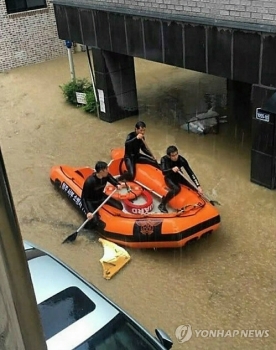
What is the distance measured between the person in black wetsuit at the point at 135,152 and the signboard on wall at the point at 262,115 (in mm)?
1951

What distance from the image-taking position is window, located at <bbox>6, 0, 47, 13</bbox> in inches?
674

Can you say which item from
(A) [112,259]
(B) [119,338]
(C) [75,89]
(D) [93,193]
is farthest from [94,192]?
(C) [75,89]

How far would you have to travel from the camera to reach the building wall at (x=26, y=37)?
56.5ft

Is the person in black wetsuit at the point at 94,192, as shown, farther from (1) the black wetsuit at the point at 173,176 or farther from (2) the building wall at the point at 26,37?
(2) the building wall at the point at 26,37

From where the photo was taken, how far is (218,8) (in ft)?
26.8

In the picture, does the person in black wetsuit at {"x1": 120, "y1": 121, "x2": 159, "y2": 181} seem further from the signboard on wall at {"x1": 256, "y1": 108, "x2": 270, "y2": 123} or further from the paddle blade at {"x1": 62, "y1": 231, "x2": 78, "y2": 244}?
the signboard on wall at {"x1": 256, "y1": 108, "x2": 270, "y2": 123}

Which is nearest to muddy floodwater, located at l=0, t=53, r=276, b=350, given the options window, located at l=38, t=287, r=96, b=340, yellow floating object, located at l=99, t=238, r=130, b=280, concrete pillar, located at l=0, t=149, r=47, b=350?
yellow floating object, located at l=99, t=238, r=130, b=280

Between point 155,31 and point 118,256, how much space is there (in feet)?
16.3

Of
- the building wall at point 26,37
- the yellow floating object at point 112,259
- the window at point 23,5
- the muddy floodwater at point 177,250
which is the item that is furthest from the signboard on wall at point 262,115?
the window at point 23,5

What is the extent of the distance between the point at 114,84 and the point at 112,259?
6229 mm

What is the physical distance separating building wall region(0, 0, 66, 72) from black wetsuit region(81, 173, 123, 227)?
11.9 metres

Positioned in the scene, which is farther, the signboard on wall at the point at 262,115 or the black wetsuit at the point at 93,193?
the signboard on wall at the point at 262,115

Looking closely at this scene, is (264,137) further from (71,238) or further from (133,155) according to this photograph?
(71,238)

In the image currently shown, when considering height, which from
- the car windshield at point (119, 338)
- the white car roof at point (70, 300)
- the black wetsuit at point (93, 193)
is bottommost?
the black wetsuit at point (93, 193)
